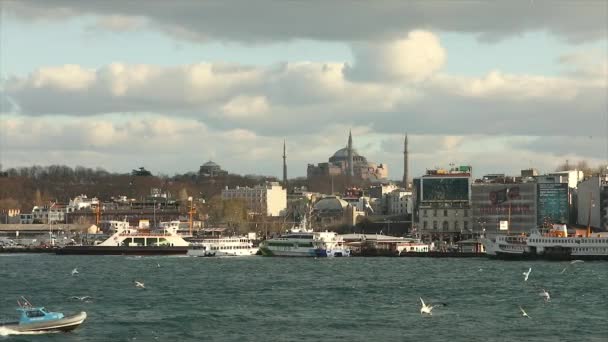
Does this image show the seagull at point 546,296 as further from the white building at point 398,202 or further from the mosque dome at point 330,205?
the mosque dome at point 330,205

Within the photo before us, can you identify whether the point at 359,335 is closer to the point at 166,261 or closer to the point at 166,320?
the point at 166,320

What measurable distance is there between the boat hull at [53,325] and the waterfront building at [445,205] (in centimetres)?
10323

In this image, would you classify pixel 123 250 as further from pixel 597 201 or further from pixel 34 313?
pixel 34 313

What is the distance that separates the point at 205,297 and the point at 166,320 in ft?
33.2

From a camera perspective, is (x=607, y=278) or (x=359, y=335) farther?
(x=607, y=278)

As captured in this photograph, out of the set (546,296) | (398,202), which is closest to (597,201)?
(398,202)

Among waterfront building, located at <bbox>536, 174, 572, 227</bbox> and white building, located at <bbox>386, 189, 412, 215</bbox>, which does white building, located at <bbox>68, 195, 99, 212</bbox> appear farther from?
waterfront building, located at <bbox>536, 174, 572, 227</bbox>

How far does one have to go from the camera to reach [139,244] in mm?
111562

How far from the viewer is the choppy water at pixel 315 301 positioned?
134 feet

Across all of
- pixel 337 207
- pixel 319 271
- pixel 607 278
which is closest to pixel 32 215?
pixel 337 207

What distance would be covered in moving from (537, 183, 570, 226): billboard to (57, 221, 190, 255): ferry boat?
143 ft

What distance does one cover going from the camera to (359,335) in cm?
4012

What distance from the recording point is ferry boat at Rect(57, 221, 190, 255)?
10869cm

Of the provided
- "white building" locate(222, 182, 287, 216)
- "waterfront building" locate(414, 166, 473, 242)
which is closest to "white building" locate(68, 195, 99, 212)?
"white building" locate(222, 182, 287, 216)
